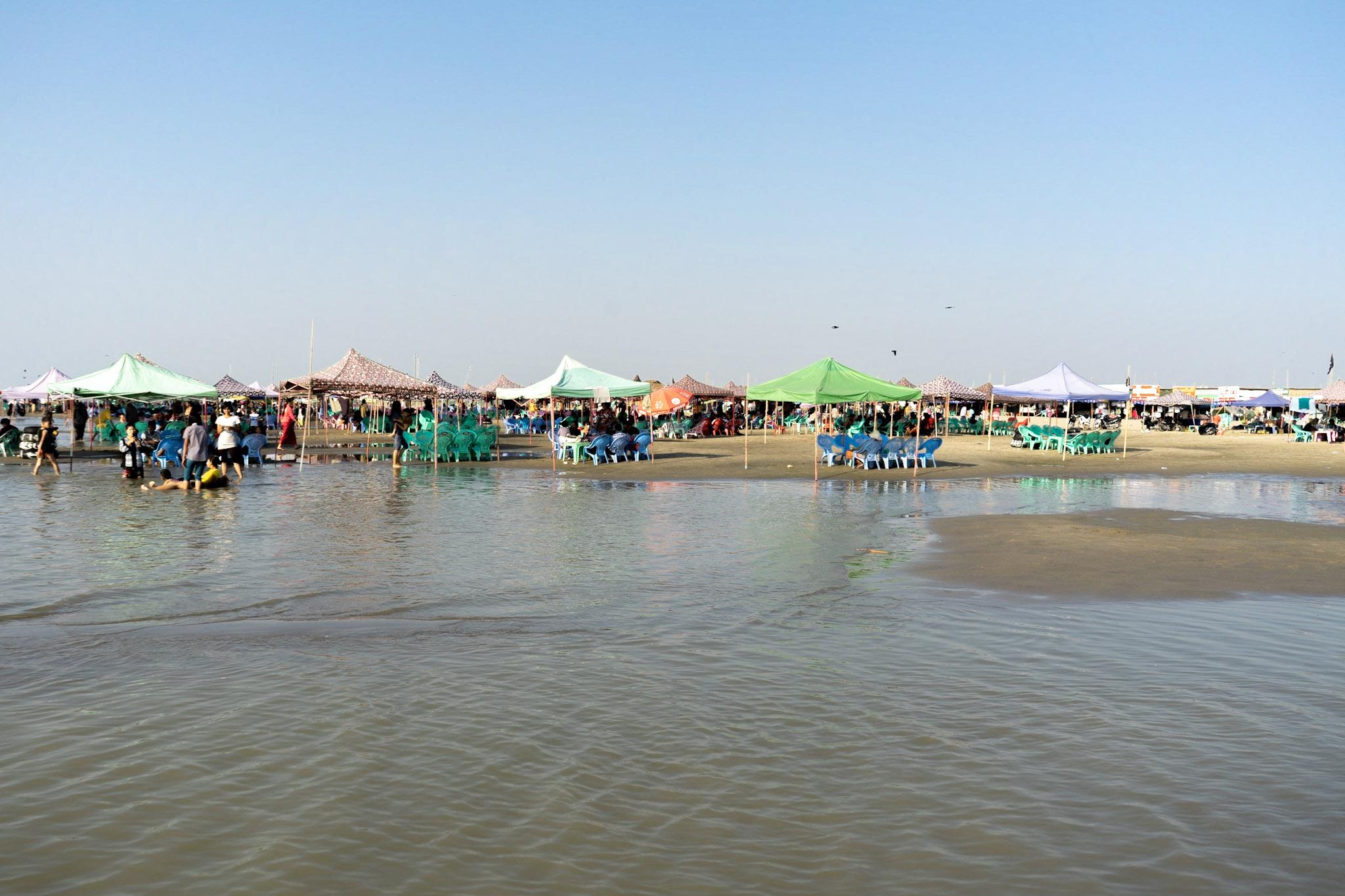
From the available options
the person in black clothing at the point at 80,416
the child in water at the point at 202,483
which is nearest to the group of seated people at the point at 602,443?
the child in water at the point at 202,483

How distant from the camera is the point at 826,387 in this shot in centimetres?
2314

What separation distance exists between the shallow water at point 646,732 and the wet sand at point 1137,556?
0.73m

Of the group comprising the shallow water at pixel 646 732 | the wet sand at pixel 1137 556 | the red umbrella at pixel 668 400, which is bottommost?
the shallow water at pixel 646 732

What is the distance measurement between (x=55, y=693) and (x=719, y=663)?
381 centimetres

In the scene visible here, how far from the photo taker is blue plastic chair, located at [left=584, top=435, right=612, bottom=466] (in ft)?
91.8

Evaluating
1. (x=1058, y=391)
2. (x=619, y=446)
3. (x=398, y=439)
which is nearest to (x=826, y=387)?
(x=619, y=446)

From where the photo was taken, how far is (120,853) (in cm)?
389

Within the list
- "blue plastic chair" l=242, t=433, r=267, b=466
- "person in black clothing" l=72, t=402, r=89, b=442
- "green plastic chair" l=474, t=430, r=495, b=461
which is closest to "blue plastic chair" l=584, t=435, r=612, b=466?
"green plastic chair" l=474, t=430, r=495, b=461

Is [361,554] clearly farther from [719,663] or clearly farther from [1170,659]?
[1170,659]

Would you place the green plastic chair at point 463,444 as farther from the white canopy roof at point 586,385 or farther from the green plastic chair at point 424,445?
the white canopy roof at point 586,385

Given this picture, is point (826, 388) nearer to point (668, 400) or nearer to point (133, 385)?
point (133, 385)

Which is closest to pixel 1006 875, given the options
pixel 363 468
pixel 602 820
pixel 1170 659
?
pixel 602 820

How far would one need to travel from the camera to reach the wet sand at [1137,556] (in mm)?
9781

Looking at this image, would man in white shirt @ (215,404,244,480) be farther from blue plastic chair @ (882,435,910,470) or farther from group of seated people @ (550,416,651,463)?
blue plastic chair @ (882,435,910,470)
